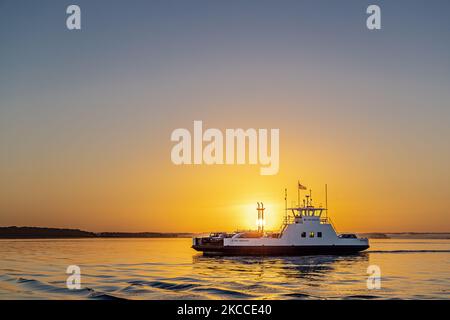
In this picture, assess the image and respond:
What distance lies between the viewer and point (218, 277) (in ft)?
133

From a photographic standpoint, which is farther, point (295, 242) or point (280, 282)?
point (295, 242)

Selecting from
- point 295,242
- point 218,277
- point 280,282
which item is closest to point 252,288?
point 280,282

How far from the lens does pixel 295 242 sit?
2648 inches
